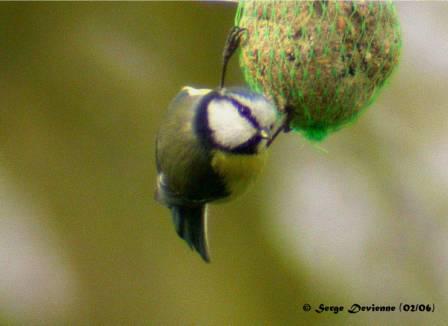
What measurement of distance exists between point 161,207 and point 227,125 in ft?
4.35


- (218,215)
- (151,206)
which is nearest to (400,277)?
(218,215)

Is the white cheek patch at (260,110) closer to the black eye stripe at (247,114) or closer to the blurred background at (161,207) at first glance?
the black eye stripe at (247,114)

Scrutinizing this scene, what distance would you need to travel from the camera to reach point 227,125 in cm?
134

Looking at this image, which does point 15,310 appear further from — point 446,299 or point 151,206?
point 446,299

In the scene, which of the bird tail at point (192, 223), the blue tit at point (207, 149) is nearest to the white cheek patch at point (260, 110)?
the blue tit at point (207, 149)

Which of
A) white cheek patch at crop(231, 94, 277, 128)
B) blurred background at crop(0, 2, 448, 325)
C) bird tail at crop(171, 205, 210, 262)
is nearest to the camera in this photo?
white cheek patch at crop(231, 94, 277, 128)

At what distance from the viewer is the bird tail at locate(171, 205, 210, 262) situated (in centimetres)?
152

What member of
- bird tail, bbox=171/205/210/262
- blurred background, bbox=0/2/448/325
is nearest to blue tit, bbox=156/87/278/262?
bird tail, bbox=171/205/210/262

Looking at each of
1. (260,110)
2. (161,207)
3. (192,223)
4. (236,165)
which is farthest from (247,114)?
(161,207)

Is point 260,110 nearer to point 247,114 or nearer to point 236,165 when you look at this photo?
point 247,114

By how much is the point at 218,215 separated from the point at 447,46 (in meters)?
0.97

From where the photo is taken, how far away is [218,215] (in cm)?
267

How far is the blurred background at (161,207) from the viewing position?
259 centimetres

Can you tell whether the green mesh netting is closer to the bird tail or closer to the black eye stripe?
the black eye stripe
